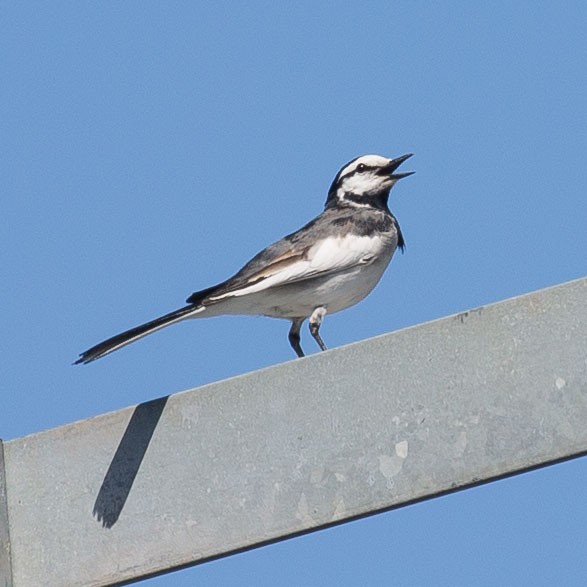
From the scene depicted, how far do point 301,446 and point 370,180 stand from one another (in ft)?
17.8

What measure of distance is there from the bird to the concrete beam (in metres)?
2.99

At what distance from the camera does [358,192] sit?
8.38 metres

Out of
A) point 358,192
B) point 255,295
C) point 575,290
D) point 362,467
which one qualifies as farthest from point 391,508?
point 358,192

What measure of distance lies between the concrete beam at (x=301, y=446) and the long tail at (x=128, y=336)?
1.43 m

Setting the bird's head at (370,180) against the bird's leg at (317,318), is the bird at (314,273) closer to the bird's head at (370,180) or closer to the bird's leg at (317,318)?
the bird's leg at (317,318)

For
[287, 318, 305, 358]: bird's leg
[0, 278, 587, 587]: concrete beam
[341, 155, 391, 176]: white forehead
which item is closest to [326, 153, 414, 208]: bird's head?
[341, 155, 391, 176]: white forehead

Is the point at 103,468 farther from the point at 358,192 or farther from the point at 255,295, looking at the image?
the point at 358,192

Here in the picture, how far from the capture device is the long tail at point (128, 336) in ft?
15.4

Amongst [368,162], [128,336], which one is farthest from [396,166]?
[128,336]

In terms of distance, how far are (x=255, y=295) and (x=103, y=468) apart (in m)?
3.62

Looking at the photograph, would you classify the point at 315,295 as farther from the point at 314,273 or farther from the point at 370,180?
the point at 370,180

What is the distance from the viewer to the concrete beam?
2.86 meters

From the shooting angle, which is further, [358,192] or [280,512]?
[358,192]

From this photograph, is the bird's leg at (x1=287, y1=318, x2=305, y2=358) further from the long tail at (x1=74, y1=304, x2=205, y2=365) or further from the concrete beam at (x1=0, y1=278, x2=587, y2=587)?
the concrete beam at (x1=0, y1=278, x2=587, y2=587)
